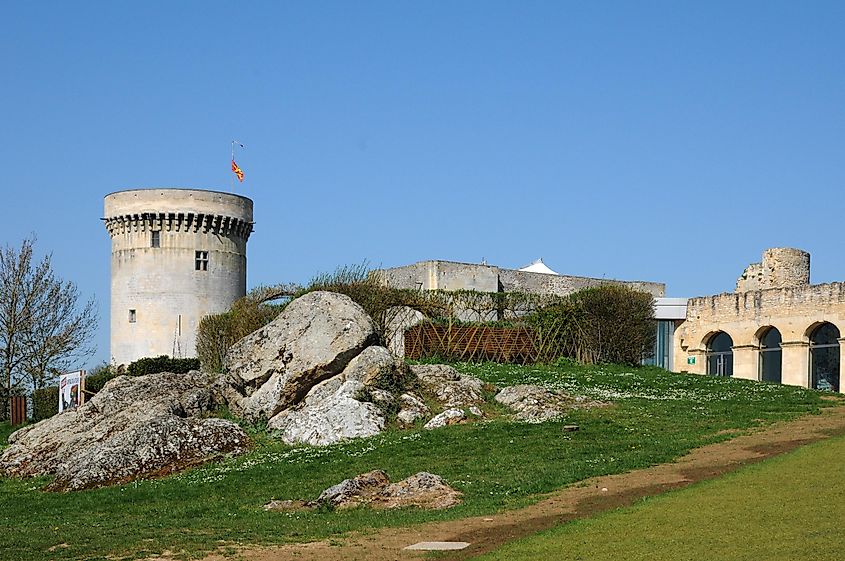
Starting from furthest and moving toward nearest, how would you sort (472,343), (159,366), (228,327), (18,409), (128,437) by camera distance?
(159,366), (228,327), (18,409), (472,343), (128,437)

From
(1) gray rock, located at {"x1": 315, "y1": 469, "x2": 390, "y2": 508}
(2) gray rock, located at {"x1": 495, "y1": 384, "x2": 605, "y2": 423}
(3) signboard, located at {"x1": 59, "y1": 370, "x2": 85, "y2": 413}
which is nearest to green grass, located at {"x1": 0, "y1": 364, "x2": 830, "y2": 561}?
(1) gray rock, located at {"x1": 315, "y1": 469, "x2": 390, "y2": 508}

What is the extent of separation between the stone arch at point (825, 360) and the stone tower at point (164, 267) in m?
32.0

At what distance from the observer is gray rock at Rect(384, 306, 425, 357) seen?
136 feet

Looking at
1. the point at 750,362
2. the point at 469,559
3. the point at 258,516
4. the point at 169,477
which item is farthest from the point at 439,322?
the point at 469,559

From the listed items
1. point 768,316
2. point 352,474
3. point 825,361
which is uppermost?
Answer: point 768,316

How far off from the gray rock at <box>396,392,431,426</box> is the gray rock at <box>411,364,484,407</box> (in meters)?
0.87

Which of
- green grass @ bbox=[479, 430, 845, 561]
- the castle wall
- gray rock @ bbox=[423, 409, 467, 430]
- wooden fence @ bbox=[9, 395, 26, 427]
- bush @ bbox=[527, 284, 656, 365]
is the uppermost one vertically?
the castle wall

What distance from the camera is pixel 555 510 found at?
692 inches

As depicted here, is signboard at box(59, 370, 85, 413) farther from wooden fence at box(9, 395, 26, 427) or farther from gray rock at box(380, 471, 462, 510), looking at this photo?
gray rock at box(380, 471, 462, 510)

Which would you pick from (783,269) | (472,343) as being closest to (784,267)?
(783,269)

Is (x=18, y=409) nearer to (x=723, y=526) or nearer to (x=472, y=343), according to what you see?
(x=472, y=343)

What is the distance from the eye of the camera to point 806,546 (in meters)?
12.9

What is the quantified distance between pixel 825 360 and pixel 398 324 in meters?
21.0

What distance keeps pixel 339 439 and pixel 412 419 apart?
2205mm
